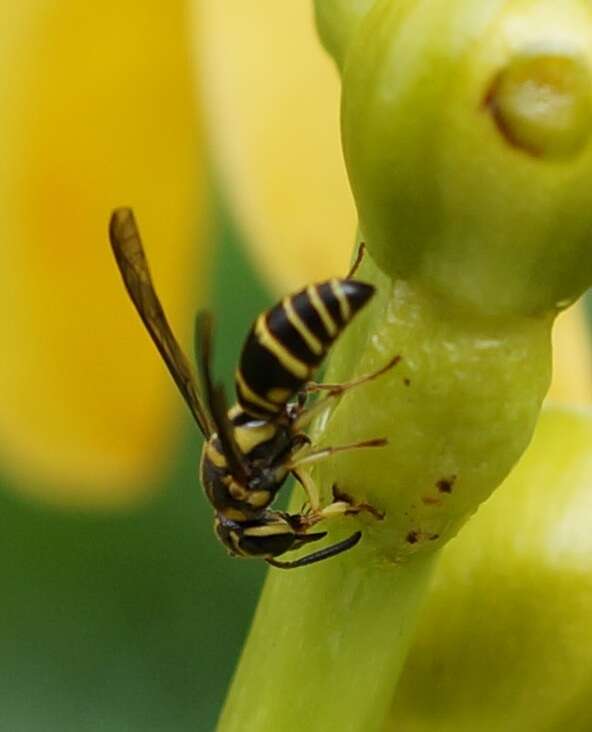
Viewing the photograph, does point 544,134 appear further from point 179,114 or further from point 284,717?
point 179,114

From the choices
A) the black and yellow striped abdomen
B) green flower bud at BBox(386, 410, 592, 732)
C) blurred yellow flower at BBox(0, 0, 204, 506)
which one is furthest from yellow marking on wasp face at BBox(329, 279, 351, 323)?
blurred yellow flower at BBox(0, 0, 204, 506)

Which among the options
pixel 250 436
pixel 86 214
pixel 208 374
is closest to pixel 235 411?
pixel 250 436

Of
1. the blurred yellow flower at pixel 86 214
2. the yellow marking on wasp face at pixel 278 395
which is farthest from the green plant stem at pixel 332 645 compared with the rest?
the blurred yellow flower at pixel 86 214

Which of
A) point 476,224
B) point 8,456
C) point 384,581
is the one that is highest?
point 476,224

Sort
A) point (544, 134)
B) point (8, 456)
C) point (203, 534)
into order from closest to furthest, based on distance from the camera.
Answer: point (544, 134) → point (8, 456) → point (203, 534)

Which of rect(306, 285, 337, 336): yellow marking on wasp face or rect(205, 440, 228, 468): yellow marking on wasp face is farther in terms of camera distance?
rect(205, 440, 228, 468): yellow marking on wasp face

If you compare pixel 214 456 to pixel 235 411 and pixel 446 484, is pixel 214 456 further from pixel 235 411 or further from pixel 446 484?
pixel 446 484

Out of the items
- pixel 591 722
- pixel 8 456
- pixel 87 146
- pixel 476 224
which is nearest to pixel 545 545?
pixel 591 722

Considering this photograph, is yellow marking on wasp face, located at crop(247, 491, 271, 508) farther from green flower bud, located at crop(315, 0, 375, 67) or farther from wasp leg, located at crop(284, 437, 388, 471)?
green flower bud, located at crop(315, 0, 375, 67)
